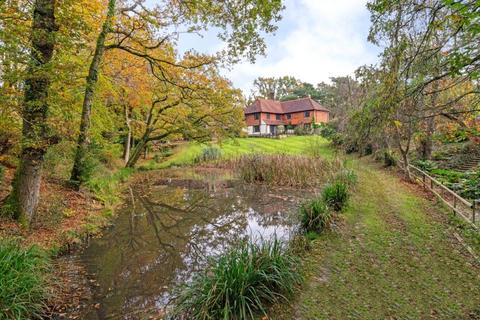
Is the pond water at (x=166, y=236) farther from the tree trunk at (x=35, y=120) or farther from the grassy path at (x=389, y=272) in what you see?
the tree trunk at (x=35, y=120)

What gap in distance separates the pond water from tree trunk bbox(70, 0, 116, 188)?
2.08 m

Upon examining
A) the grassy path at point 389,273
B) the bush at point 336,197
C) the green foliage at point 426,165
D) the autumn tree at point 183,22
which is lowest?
the grassy path at point 389,273

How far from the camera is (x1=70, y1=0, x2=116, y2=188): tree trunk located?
9039mm

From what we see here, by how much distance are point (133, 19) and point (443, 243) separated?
11.4 m

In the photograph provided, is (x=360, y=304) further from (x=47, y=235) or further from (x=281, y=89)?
(x=281, y=89)

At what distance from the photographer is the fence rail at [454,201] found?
265 inches

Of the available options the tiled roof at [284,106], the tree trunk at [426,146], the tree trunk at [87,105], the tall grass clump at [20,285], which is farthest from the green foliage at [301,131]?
the tall grass clump at [20,285]

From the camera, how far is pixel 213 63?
12.9 metres

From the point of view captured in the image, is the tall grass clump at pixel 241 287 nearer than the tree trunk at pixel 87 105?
Yes

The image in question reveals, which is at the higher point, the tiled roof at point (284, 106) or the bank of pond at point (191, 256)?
the tiled roof at point (284, 106)

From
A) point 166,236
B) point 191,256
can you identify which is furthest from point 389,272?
point 166,236

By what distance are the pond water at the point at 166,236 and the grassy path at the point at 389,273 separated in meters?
1.51

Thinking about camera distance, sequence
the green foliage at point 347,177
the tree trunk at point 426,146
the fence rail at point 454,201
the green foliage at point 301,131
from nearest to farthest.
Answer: the fence rail at point 454,201
the green foliage at point 347,177
the tree trunk at point 426,146
the green foliage at point 301,131

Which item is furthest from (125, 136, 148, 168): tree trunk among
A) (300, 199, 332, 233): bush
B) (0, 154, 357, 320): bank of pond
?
(300, 199, 332, 233): bush
